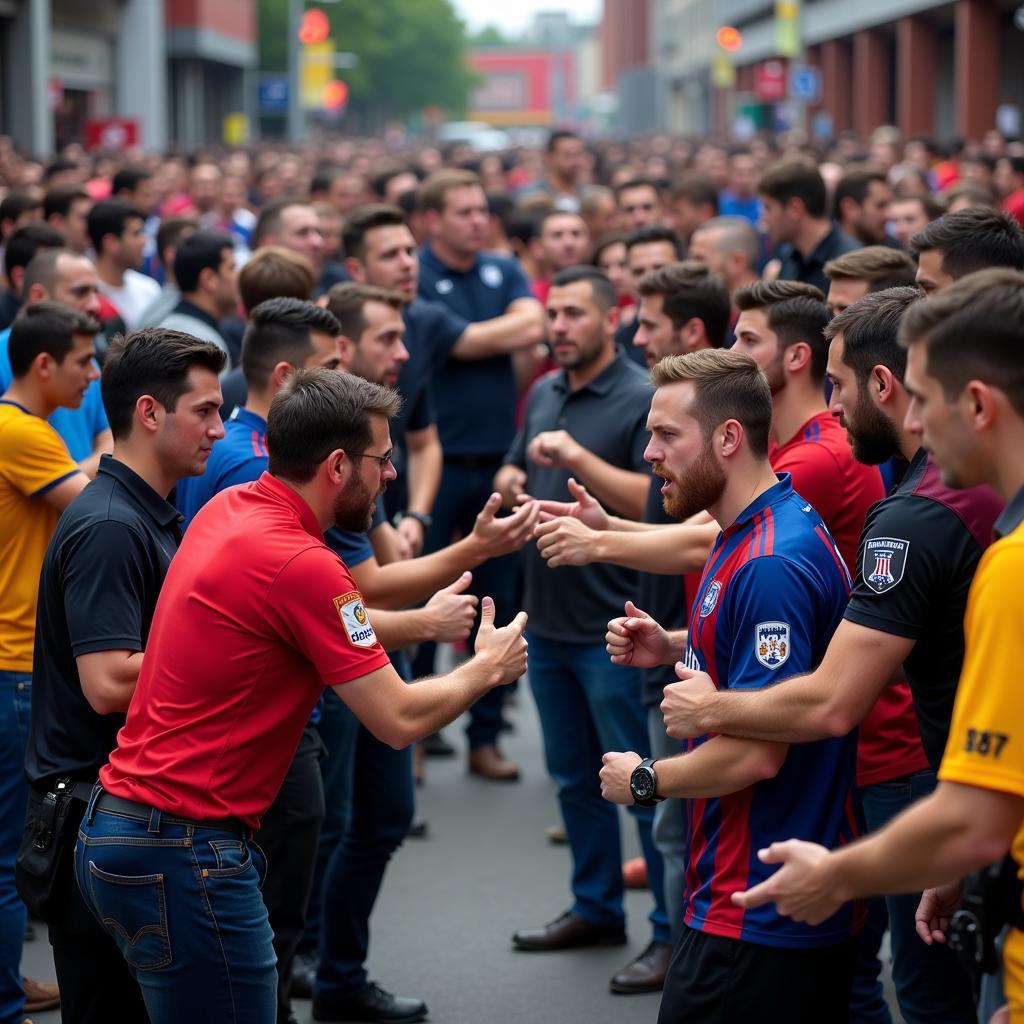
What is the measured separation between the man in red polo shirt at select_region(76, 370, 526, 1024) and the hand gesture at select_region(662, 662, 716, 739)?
592mm

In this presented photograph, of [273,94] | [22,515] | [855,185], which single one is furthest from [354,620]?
[273,94]

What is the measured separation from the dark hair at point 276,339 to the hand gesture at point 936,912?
271 centimetres

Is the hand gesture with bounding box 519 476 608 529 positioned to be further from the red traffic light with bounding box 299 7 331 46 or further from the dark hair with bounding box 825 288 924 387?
the red traffic light with bounding box 299 7 331 46

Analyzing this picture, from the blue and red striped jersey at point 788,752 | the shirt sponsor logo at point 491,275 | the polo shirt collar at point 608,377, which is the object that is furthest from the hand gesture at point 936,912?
the shirt sponsor logo at point 491,275

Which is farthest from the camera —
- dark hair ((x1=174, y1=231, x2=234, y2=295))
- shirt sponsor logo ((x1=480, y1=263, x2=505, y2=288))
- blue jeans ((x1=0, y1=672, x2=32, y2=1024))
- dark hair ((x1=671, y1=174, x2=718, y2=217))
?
dark hair ((x1=671, y1=174, x2=718, y2=217))

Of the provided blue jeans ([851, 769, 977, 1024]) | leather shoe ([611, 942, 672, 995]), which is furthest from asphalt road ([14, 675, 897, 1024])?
blue jeans ([851, 769, 977, 1024])

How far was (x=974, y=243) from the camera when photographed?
4.94 m

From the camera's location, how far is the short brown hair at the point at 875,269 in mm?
5484

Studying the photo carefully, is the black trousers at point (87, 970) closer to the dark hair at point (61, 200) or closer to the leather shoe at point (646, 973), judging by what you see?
the leather shoe at point (646, 973)

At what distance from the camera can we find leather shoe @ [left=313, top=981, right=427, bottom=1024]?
533 cm

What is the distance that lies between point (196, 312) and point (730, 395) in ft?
14.8

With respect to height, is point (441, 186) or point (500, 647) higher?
point (441, 186)

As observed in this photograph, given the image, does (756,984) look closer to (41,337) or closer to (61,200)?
(41,337)

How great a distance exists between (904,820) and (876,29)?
4225 cm
